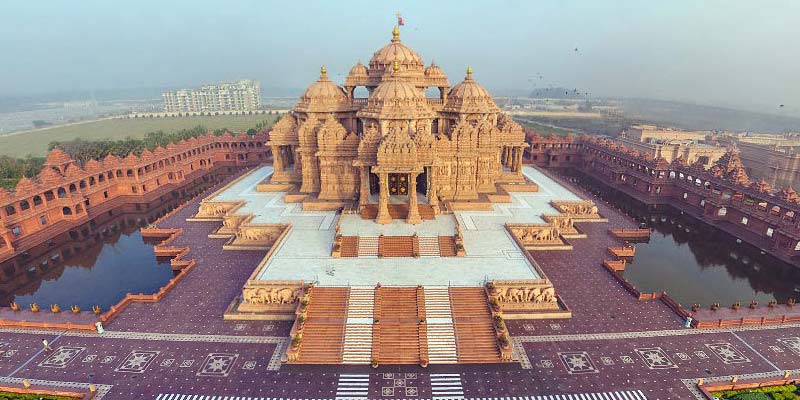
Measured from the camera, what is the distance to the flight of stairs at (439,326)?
21.3 metres

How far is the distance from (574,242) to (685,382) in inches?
689

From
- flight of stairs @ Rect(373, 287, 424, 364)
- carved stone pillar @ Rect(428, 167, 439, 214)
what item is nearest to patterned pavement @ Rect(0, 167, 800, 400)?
flight of stairs @ Rect(373, 287, 424, 364)

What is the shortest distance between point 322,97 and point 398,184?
15.4 meters

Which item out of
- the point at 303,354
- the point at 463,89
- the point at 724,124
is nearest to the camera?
the point at 303,354

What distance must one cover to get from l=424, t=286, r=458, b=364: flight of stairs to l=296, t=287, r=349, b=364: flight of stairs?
202 inches

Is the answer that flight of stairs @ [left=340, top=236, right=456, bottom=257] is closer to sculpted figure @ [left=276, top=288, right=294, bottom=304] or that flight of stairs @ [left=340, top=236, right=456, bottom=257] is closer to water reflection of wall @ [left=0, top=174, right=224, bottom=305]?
sculpted figure @ [left=276, top=288, right=294, bottom=304]

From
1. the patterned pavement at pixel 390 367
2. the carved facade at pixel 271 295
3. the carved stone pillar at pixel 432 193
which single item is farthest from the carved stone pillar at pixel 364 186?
the patterned pavement at pixel 390 367

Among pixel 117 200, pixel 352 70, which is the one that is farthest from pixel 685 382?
pixel 117 200

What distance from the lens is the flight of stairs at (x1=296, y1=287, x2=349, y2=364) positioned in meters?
21.2

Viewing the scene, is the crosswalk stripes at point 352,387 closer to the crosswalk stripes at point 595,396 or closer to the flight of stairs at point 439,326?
the crosswalk stripes at point 595,396

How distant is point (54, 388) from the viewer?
1923 cm

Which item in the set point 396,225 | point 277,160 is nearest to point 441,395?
point 396,225

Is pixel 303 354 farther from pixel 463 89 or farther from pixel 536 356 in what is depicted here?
pixel 463 89

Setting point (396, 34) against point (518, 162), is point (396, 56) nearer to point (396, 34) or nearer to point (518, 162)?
point (396, 34)
